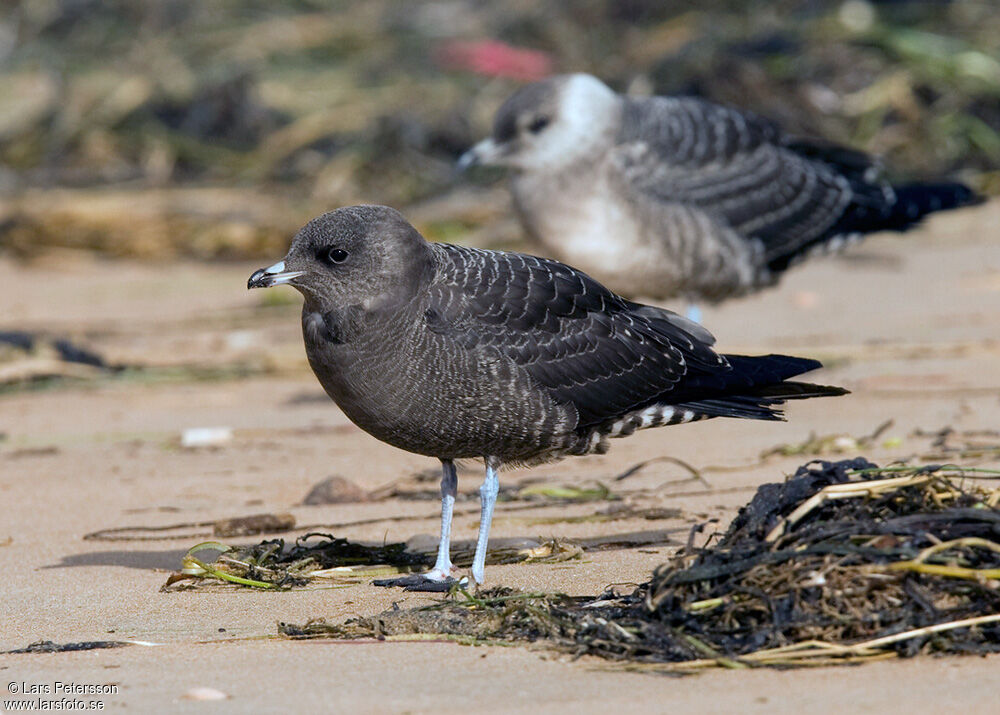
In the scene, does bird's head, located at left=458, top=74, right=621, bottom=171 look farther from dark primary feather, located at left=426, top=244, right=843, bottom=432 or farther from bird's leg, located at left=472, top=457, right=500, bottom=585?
bird's leg, located at left=472, top=457, right=500, bottom=585

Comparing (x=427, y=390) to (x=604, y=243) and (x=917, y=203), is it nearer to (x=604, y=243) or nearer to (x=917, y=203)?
(x=604, y=243)

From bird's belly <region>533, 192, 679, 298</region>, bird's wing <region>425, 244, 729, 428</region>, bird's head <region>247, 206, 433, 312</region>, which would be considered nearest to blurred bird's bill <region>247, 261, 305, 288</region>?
bird's head <region>247, 206, 433, 312</region>

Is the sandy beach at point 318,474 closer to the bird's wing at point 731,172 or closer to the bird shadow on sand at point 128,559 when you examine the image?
the bird shadow on sand at point 128,559

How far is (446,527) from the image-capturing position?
207 inches

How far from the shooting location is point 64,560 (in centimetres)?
544

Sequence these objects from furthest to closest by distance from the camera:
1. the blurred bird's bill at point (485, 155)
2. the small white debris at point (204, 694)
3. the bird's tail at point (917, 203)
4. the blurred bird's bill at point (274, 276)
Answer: the bird's tail at point (917, 203)
the blurred bird's bill at point (485, 155)
the blurred bird's bill at point (274, 276)
the small white debris at point (204, 694)

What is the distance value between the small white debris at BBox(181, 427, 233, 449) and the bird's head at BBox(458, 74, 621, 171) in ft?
7.48

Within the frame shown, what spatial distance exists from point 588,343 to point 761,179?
3.96 m

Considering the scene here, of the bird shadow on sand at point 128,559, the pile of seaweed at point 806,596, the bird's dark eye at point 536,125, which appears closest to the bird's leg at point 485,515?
the pile of seaweed at point 806,596

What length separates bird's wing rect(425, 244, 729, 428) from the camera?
5258 mm

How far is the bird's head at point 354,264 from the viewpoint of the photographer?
17.0 ft

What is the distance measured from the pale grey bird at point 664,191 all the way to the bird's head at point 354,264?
3.36 metres

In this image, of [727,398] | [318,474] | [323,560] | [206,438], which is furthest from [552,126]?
[323,560]

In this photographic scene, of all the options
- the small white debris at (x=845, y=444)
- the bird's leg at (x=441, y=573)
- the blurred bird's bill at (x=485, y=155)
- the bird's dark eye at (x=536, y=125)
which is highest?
the bird's dark eye at (x=536, y=125)
